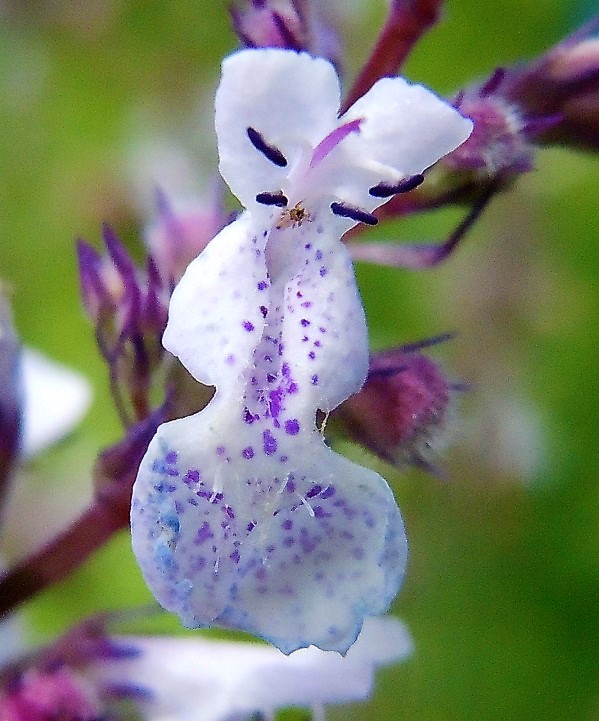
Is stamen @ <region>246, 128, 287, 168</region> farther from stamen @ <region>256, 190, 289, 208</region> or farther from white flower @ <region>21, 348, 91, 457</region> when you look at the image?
white flower @ <region>21, 348, 91, 457</region>

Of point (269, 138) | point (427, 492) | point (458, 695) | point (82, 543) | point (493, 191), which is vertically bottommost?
point (458, 695)

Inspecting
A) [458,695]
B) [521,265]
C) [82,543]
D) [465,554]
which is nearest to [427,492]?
[465,554]

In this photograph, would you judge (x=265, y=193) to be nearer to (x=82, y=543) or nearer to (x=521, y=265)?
(x=82, y=543)

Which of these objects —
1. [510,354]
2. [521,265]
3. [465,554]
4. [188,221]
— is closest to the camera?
[188,221]

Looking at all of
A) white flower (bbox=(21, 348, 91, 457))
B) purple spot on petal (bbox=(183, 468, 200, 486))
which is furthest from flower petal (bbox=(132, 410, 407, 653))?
white flower (bbox=(21, 348, 91, 457))

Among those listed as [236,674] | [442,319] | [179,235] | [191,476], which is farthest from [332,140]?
[442,319]

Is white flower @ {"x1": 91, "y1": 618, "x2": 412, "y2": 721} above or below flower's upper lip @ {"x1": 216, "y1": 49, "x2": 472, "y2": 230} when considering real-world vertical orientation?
below
